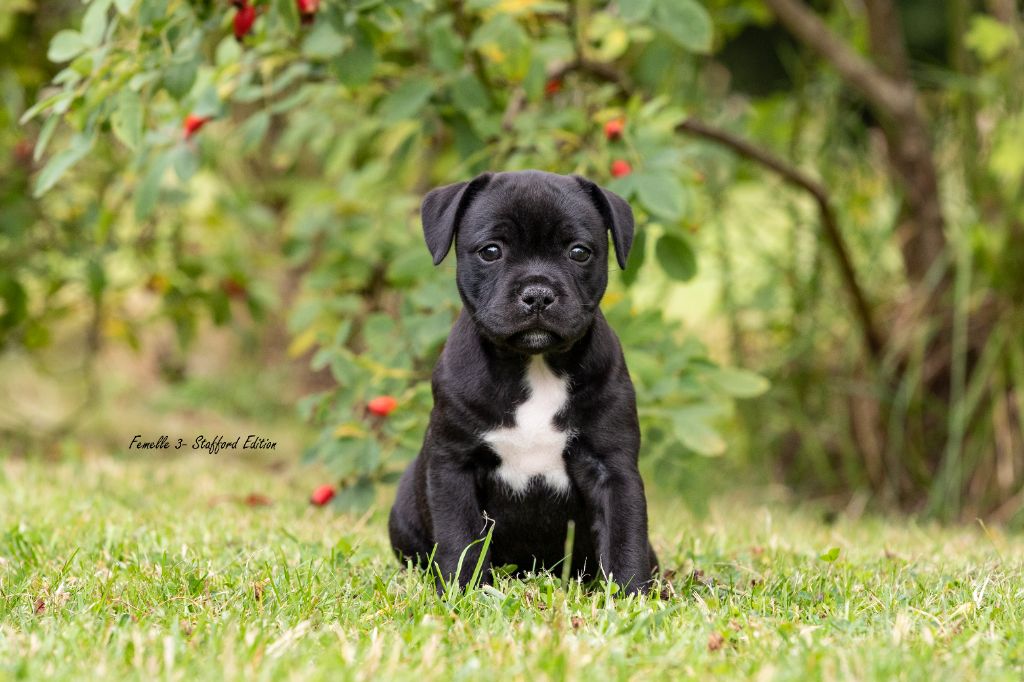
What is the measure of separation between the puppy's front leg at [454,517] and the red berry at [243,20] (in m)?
1.66

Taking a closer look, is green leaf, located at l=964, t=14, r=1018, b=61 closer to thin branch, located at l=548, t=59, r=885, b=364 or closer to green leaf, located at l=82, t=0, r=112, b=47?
thin branch, located at l=548, t=59, r=885, b=364

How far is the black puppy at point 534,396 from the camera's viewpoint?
3002mm

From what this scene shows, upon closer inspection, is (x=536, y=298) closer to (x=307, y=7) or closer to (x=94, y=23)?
(x=307, y=7)

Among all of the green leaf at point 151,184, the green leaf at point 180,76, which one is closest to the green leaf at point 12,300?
the green leaf at point 151,184

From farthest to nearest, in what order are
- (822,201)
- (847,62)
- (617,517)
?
(847,62) < (822,201) < (617,517)

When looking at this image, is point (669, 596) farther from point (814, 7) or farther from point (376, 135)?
point (814, 7)

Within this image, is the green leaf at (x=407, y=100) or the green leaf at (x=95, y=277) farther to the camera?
the green leaf at (x=95, y=277)

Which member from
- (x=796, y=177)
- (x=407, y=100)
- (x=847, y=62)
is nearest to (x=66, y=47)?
(x=407, y=100)

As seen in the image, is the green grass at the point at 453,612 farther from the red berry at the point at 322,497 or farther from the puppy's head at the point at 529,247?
the puppy's head at the point at 529,247

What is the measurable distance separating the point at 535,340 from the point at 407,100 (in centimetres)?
178

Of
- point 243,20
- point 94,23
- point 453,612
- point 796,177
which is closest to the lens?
point 453,612

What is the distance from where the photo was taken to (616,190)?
391 centimetres

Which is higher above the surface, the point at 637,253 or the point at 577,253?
the point at 577,253

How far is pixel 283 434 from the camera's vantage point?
27.0ft
